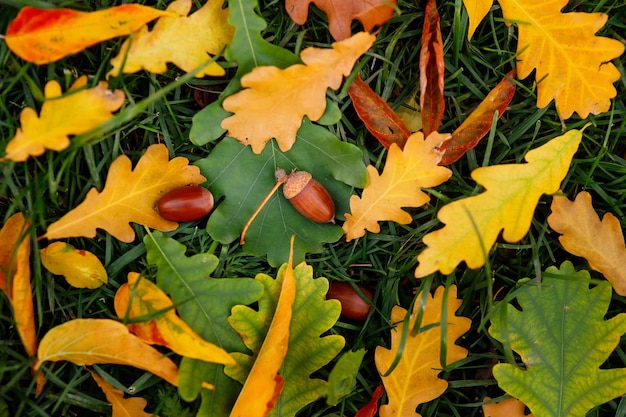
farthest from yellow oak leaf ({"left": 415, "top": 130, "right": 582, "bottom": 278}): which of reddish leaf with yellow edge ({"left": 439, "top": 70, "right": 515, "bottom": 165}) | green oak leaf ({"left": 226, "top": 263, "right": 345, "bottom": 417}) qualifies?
green oak leaf ({"left": 226, "top": 263, "right": 345, "bottom": 417})

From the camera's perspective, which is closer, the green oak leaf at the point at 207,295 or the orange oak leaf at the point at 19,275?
the orange oak leaf at the point at 19,275

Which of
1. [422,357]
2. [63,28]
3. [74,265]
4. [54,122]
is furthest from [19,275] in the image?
[422,357]

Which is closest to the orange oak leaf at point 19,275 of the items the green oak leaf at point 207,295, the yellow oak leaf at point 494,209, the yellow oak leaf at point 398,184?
the green oak leaf at point 207,295

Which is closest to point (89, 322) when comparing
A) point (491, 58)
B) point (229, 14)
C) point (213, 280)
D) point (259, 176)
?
point (213, 280)

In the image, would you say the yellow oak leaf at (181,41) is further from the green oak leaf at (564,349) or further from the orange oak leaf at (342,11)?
the green oak leaf at (564,349)

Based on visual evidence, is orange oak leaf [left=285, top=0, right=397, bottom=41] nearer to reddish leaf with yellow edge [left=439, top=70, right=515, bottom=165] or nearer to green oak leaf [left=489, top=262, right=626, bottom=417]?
reddish leaf with yellow edge [left=439, top=70, right=515, bottom=165]

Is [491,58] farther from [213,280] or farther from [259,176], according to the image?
[213,280]
